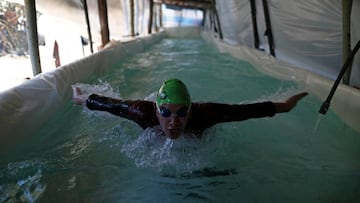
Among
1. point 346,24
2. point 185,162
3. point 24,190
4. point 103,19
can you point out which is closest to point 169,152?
point 185,162

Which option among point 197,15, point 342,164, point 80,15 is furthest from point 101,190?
point 197,15

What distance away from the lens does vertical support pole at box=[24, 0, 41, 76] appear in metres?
2.70

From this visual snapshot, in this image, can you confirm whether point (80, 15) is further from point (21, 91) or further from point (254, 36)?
point (21, 91)

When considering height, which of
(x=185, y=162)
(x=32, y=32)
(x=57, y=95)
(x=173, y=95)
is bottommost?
(x=185, y=162)

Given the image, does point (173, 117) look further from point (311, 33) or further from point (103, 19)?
point (103, 19)

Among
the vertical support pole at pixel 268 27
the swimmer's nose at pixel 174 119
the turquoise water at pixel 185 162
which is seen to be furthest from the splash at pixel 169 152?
the vertical support pole at pixel 268 27

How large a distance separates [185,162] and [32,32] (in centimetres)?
172

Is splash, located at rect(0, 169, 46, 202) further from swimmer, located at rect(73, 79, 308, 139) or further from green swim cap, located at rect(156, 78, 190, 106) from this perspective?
green swim cap, located at rect(156, 78, 190, 106)

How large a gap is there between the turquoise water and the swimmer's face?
0.92 feet

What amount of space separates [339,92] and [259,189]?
132 centimetres

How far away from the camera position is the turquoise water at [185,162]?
174cm

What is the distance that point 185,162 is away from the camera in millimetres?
2074

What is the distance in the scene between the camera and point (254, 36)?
5.96 metres

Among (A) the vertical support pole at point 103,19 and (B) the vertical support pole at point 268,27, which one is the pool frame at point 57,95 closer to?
(B) the vertical support pole at point 268,27
